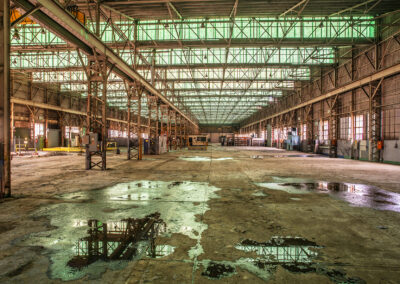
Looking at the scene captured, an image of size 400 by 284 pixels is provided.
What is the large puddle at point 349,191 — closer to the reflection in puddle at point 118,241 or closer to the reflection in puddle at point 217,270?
the reflection in puddle at point 217,270

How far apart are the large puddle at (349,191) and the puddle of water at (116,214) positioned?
2.77 metres

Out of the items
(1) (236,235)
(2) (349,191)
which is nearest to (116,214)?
(1) (236,235)

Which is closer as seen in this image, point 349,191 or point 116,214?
point 116,214

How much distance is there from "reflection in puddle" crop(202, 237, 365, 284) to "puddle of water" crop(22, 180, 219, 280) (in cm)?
51

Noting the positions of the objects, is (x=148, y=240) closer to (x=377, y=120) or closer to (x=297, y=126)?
(x=377, y=120)

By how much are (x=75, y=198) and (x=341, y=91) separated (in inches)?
908

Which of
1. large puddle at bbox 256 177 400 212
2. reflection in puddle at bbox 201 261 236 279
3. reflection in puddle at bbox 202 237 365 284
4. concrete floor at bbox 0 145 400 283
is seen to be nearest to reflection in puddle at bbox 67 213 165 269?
concrete floor at bbox 0 145 400 283

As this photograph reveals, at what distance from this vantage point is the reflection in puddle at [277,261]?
105 inches

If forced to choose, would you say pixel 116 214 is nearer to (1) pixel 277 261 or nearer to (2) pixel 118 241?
(2) pixel 118 241

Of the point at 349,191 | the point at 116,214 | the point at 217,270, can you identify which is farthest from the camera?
the point at 349,191

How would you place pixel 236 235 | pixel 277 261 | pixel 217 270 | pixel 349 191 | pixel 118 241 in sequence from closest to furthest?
pixel 217 270 < pixel 277 261 < pixel 118 241 < pixel 236 235 < pixel 349 191

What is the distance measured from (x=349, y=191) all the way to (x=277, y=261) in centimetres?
574

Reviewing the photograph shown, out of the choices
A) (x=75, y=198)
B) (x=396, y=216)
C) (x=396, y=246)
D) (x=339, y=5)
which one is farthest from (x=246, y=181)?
(x=339, y=5)

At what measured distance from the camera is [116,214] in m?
4.79
